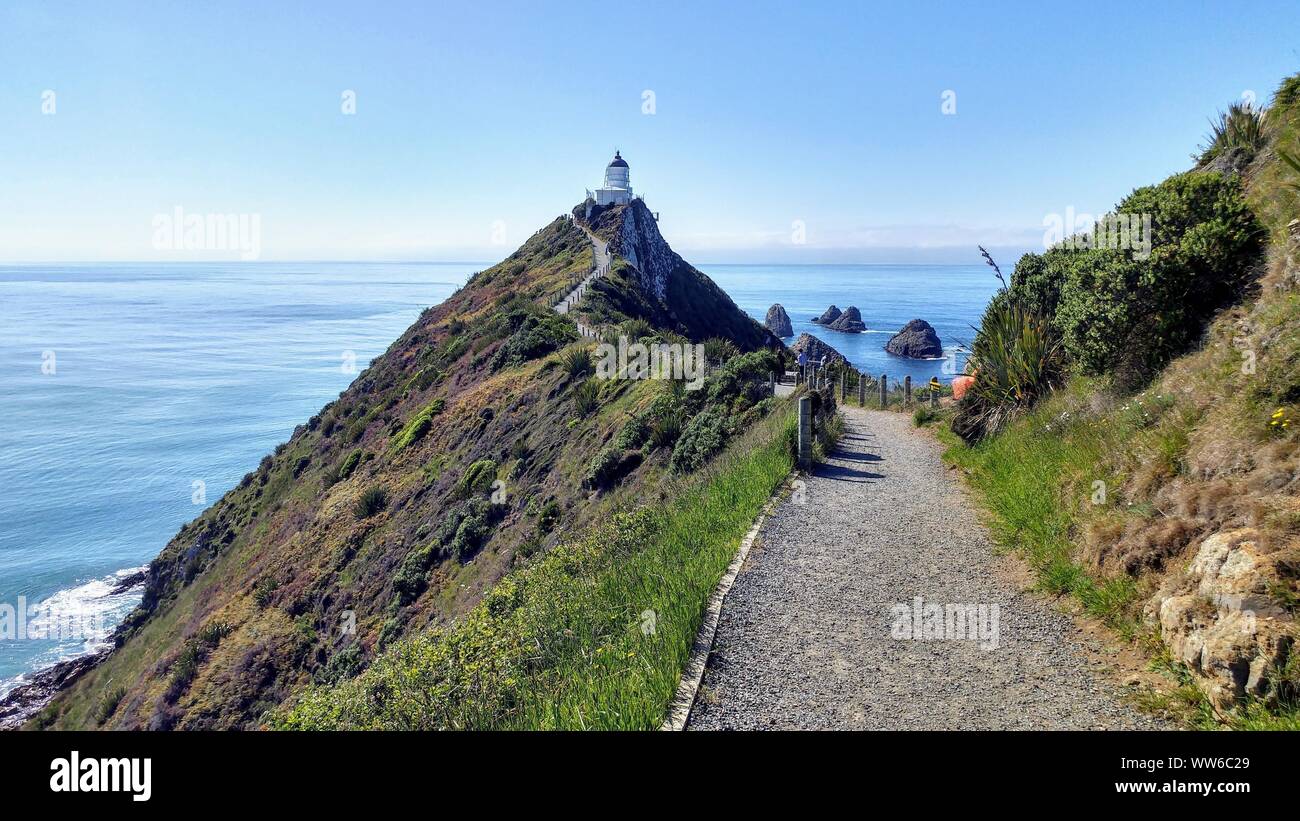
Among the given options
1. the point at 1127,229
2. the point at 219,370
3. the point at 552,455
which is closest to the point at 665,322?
the point at 552,455

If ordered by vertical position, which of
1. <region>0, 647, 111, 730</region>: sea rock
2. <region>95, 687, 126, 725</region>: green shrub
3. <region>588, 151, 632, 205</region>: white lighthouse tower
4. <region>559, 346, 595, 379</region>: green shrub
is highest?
<region>588, 151, 632, 205</region>: white lighthouse tower

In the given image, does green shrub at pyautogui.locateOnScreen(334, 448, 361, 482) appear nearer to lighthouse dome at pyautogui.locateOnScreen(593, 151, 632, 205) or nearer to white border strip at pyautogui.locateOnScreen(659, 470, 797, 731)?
white border strip at pyautogui.locateOnScreen(659, 470, 797, 731)

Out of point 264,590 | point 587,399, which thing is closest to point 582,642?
point 587,399

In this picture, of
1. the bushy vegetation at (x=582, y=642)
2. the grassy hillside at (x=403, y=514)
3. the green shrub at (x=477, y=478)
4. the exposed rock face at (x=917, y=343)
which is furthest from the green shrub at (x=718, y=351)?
the exposed rock face at (x=917, y=343)

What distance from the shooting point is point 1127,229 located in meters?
9.09

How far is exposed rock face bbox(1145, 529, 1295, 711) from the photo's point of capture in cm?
421

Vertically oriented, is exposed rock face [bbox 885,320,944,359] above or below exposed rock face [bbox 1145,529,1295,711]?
above

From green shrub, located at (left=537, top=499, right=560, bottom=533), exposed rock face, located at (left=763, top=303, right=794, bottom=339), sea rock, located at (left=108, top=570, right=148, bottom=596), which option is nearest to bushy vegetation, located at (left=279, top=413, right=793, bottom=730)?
green shrub, located at (left=537, top=499, right=560, bottom=533)

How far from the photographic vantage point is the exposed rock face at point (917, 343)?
8388 cm

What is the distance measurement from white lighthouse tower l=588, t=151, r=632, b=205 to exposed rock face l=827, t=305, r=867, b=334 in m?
53.1

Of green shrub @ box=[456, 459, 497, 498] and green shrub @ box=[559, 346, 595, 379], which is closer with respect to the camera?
green shrub @ box=[456, 459, 497, 498]

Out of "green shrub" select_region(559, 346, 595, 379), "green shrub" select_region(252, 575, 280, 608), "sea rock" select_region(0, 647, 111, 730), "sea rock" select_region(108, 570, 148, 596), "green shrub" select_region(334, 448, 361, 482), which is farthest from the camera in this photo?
"sea rock" select_region(108, 570, 148, 596)
